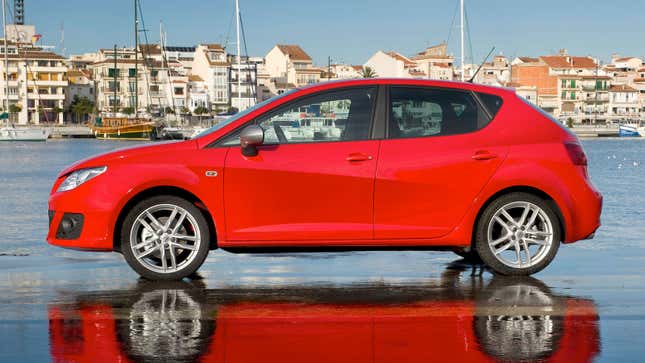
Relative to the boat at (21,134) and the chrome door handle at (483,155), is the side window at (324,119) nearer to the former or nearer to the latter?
the chrome door handle at (483,155)

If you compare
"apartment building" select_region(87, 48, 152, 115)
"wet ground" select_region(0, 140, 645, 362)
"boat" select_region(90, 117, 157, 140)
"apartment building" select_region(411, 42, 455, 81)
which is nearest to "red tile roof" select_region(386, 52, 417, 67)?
"apartment building" select_region(411, 42, 455, 81)

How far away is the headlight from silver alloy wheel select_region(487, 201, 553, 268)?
3041mm

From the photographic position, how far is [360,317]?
264 inches

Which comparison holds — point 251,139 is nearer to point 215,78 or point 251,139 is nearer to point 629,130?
point 629,130

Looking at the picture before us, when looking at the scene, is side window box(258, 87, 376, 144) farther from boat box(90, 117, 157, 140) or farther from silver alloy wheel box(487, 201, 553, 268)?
boat box(90, 117, 157, 140)

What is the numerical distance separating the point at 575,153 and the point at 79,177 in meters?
3.88

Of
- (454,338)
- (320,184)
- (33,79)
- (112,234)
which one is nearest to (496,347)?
(454,338)

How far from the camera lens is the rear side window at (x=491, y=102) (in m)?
8.67

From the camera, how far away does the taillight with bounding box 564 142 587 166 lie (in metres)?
8.59

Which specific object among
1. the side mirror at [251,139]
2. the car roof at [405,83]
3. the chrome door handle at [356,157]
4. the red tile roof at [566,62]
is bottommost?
the chrome door handle at [356,157]

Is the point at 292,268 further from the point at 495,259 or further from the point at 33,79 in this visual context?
the point at 33,79

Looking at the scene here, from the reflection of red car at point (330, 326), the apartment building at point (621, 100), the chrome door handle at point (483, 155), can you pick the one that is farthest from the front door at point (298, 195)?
the apartment building at point (621, 100)

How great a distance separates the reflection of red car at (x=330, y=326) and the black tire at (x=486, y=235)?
1.63 ft

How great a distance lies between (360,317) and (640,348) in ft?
5.67
